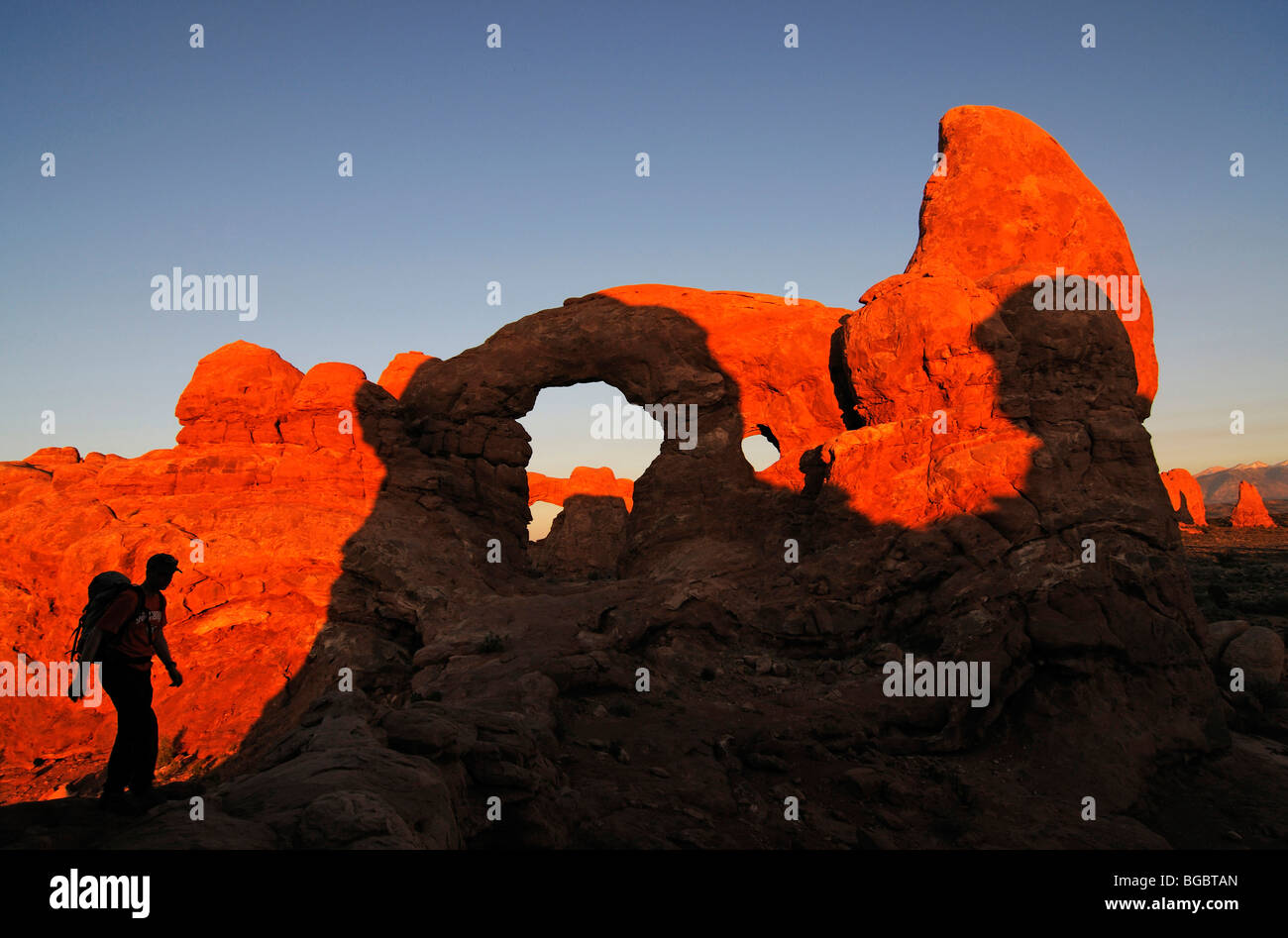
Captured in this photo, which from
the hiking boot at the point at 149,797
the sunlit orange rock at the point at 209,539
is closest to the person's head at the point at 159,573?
the hiking boot at the point at 149,797

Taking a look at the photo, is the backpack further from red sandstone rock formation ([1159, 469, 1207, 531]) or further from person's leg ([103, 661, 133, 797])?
red sandstone rock formation ([1159, 469, 1207, 531])

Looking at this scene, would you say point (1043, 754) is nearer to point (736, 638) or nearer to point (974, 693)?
point (974, 693)

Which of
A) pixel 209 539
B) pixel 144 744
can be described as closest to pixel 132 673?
pixel 144 744

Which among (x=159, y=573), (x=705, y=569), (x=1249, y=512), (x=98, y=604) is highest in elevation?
(x=1249, y=512)

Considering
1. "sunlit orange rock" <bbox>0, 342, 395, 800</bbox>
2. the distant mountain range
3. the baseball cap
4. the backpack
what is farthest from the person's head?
the distant mountain range

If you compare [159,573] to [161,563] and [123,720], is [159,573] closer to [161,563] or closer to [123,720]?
[161,563]
